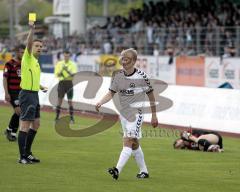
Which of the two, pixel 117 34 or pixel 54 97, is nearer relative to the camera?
pixel 54 97

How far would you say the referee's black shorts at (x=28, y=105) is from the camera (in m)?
14.3

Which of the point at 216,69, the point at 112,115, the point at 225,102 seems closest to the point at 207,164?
the point at 225,102

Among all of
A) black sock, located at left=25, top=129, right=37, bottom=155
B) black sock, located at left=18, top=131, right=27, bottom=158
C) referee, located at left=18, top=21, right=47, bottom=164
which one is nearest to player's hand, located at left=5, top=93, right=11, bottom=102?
black sock, located at left=25, top=129, right=37, bottom=155

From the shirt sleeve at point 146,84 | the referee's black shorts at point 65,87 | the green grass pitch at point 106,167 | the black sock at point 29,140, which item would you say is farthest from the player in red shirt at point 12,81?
the referee's black shorts at point 65,87

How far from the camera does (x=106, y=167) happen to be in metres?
14.1

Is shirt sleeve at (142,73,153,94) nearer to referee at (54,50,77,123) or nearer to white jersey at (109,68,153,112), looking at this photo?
white jersey at (109,68,153,112)

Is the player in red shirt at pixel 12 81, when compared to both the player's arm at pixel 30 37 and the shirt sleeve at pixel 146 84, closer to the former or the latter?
the player's arm at pixel 30 37

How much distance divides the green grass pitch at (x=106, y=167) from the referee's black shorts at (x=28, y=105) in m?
0.86

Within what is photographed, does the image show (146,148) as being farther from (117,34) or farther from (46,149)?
(117,34)

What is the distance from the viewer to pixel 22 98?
14.4 m

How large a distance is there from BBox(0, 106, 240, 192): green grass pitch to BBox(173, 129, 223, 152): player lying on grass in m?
0.23

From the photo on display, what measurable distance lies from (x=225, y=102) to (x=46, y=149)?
6136 millimetres

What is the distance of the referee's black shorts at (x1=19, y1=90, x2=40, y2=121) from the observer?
14.3m

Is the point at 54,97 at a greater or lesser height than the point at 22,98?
lesser
